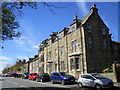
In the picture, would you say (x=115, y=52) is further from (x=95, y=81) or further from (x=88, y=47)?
(x=95, y=81)

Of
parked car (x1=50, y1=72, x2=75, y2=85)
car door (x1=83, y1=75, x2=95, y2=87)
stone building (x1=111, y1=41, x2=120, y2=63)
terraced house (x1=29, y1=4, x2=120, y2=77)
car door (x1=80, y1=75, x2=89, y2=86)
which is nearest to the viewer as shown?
car door (x1=83, y1=75, x2=95, y2=87)

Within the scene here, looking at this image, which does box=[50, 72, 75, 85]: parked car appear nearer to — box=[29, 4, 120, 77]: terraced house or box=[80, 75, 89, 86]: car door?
box=[80, 75, 89, 86]: car door

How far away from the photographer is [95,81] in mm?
14648

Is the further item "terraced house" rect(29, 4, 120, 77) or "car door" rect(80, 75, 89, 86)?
"terraced house" rect(29, 4, 120, 77)

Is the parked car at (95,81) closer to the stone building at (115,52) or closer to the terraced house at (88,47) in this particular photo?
the terraced house at (88,47)

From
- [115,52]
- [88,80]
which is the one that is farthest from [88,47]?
[88,80]

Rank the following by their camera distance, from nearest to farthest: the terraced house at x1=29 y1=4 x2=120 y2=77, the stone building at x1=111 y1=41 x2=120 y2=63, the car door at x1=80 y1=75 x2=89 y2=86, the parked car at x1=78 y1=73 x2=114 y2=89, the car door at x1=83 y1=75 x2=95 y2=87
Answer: the parked car at x1=78 y1=73 x2=114 y2=89 → the car door at x1=83 y1=75 x2=95 y2=87 → the car door at x1=80 y1=75 x2=89 y2=86 → the terraced house at x1=29 y1=4 x2=120 y2=77 → the stone building at x1=111 y1=41 x2=120 y2=63

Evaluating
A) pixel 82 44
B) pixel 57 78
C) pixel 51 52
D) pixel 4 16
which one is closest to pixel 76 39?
pixel 82 44

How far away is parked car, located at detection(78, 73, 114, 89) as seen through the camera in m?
14.0

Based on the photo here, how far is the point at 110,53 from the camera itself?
92.7 ft

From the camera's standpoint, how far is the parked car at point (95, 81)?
1398cm

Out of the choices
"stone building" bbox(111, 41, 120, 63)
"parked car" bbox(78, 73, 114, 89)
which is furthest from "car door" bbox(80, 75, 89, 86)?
"stone building" bbox(111, 41, 120, 63)

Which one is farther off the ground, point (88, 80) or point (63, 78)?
point (88, 80)

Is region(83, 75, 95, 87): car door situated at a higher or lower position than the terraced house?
lower
